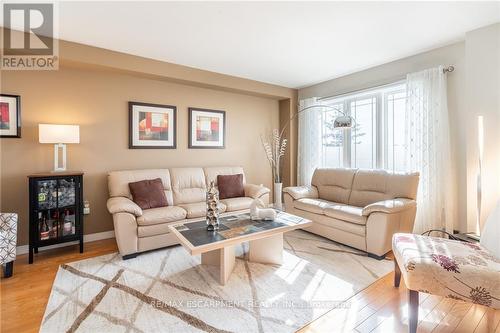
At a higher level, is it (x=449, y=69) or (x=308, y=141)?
(x=449, y=69)

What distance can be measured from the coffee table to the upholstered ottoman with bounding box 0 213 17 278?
153 centimetres

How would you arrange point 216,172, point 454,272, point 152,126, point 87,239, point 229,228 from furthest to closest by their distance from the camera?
point 216,172
point 152,126
point 87,239
point 229,228
point 454,272

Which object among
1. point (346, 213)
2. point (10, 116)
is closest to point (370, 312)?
point (346, 213)

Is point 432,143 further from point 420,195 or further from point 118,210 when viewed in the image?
point 118,210

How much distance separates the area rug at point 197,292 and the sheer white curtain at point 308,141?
2.10m

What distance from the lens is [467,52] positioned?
2.74m

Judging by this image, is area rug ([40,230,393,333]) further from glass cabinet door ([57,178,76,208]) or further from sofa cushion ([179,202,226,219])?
glass cabinet door ([57,178,76,208])

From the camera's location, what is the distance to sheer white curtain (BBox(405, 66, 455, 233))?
9.83ft

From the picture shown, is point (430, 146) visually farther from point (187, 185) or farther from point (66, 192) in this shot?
point (66, 192)

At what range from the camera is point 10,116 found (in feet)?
9.36

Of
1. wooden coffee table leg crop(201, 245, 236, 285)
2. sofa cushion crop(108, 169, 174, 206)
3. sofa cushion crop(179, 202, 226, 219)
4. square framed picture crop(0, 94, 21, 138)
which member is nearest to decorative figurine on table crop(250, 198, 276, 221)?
wooden coffee table leg crop(201, 245, 236, 285)

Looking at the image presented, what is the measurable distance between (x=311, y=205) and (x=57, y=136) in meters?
3.37

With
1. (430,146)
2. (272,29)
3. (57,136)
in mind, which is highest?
(272,29)

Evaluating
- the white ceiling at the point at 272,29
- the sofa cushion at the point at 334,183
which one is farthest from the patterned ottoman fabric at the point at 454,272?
the white ceiling at the point at 272,29
